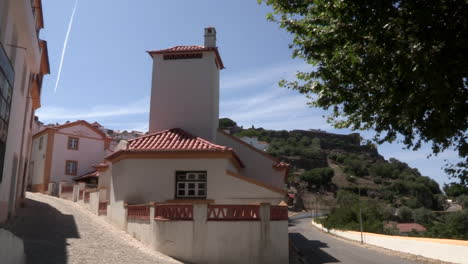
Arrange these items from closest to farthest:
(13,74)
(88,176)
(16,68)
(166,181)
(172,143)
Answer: (13,74) → (16,68) → (166,181) → (172,143) → (88,176)

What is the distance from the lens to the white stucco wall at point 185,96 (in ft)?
64.6

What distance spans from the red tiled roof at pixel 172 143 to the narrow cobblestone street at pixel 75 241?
11.1 ft

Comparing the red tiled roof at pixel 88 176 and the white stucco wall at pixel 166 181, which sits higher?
the red tiled roof at pixel 88 176

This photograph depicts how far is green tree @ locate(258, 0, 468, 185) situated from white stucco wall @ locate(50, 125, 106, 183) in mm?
27845

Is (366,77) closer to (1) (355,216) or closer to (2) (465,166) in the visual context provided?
(2) (465,166)

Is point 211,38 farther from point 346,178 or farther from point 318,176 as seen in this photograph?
point 346,178

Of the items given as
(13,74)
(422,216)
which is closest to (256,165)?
(13,74)

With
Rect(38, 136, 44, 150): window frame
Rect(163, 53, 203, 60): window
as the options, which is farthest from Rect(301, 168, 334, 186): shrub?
Rect(163, 53, 203, 60): window

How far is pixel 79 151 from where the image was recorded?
34.7m

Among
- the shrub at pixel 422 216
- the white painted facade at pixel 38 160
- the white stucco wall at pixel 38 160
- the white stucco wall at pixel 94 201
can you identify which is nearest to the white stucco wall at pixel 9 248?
the white stucco wall at pixel 94 201

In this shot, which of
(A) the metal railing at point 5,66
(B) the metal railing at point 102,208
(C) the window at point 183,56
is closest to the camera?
(A) the metal railing at point 5,66

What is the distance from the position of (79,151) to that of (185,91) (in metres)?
18.5

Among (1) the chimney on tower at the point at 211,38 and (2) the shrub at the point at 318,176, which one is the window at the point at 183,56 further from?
(2) the shrub at the point at 318,176

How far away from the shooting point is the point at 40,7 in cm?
1569
